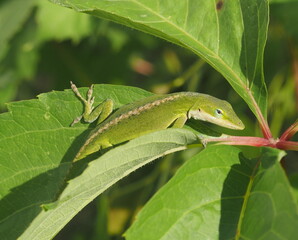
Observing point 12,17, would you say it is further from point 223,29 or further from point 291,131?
point 291,131

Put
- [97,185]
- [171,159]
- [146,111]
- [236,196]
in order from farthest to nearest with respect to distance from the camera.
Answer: [171,159] < [146,111] < [236,196] < [97,185]

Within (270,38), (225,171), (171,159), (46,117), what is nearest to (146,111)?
(46,117)

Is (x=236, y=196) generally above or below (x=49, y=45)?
above

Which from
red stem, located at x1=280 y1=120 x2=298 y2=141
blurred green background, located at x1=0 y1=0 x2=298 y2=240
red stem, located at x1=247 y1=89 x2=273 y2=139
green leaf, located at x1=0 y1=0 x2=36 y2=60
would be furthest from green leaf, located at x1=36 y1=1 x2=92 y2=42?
red stem, located at x1=280 y1=120 x2=298 y2=141

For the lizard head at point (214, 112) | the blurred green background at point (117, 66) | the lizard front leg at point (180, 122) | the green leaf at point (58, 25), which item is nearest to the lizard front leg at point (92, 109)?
the lizard front leg at point (180, 122)

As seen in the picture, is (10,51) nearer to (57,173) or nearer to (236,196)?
(57,173)
